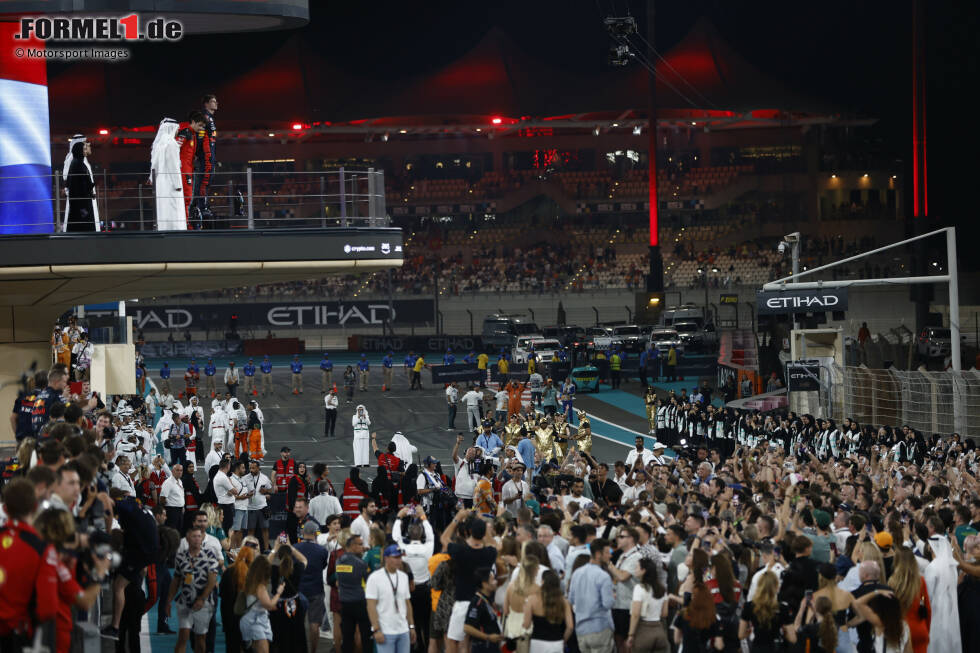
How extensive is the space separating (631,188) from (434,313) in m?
17.2

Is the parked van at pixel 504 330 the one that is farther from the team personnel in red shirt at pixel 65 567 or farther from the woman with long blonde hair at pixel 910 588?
the team personnel in red shirt at pixel 65 567

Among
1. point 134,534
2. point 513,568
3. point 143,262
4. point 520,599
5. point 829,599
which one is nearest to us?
point 829,599

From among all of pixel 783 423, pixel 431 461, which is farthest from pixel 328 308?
pixel 431 461

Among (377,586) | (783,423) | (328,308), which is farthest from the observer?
(328,308)

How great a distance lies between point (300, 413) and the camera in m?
37.2

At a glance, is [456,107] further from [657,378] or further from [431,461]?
Answer: [431,461]

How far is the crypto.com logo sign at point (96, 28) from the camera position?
1727 centimetres

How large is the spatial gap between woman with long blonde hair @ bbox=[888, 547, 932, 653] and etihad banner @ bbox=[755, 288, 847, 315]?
15.1 metres

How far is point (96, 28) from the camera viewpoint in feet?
61.8

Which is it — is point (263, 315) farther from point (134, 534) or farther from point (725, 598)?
point (725, 598)

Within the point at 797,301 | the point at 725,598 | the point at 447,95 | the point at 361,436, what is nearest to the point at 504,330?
the point at 447,95

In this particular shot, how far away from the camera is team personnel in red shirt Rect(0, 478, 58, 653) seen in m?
6.53

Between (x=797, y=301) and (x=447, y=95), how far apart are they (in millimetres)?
42694

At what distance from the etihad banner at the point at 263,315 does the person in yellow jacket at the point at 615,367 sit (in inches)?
680
